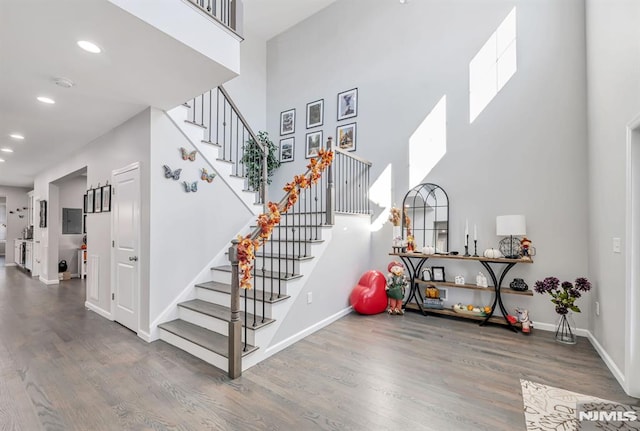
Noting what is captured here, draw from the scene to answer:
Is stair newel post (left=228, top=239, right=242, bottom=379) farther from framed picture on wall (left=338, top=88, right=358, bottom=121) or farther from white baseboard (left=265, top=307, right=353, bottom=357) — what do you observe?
framed picture on wall (left=338, top=88, right=358, bottom=121)

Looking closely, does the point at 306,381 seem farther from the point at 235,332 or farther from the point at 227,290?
the point at 227,290

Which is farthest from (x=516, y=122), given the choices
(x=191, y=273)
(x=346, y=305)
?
(x=191, y=273)

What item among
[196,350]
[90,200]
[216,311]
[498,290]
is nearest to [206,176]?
[216,311]

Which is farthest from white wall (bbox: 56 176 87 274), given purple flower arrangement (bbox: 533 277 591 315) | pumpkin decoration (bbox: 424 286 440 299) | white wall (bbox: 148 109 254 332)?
purple flower arrangement (bbox: 533 277 591 315)

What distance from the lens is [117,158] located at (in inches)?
153

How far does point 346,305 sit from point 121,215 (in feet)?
10.9

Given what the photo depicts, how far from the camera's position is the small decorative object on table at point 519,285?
351 cm

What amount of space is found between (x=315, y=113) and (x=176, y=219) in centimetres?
361

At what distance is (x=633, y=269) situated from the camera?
86.7 inches

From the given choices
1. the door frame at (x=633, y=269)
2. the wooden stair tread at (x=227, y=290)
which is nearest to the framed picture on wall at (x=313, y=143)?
the wooden stair tread at (x=227, y=290)

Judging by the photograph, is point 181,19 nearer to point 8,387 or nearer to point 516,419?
point 8,387

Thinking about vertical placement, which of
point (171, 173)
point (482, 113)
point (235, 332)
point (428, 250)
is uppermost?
point (482, 113)

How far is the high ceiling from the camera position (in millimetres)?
1866

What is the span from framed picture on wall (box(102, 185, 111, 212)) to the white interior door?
0.16 meters
